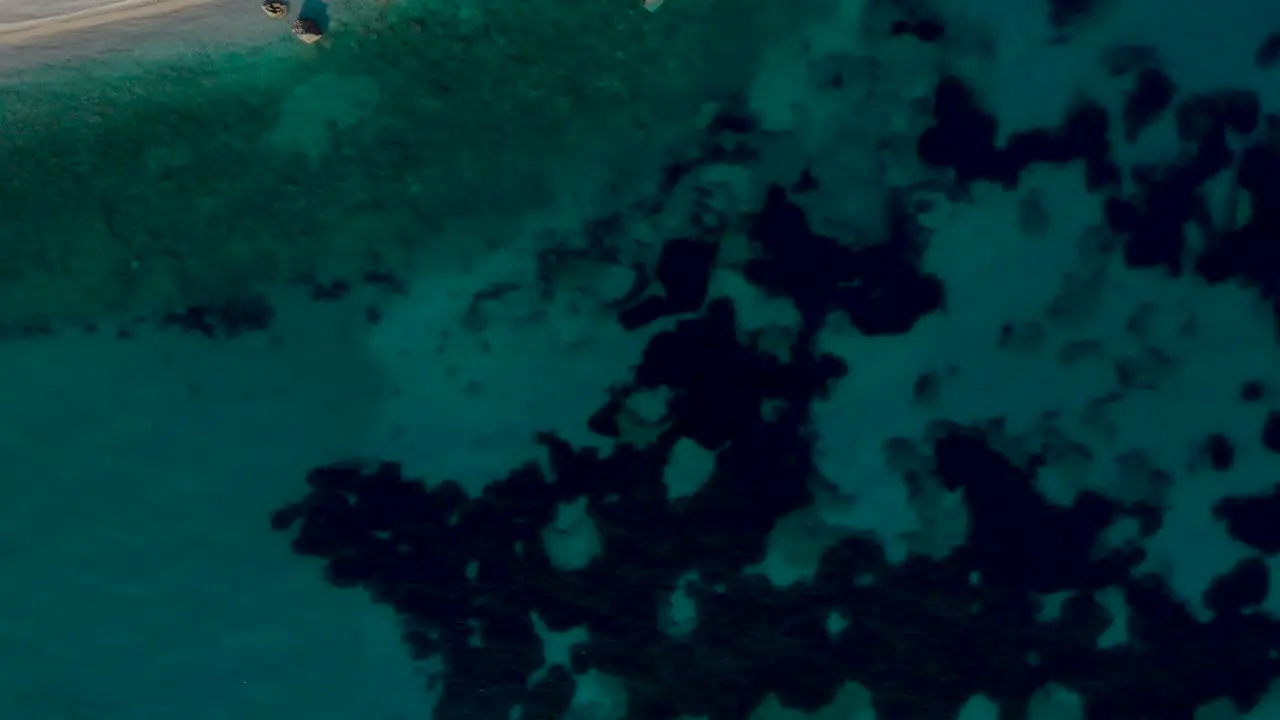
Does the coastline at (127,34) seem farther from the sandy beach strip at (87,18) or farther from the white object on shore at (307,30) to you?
the white object on shore at (307,30)

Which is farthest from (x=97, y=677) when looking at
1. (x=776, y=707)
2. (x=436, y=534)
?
(x=776, y=707)

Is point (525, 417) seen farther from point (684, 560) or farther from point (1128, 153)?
point (1128, 153)

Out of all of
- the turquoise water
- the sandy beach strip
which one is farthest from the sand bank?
the turquoise water

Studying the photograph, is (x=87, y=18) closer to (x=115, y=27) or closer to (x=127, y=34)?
(x=115, y=27)

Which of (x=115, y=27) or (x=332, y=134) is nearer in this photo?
(x=115, y=27)

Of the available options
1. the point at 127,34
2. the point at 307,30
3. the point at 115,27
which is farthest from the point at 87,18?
the point at 307,30

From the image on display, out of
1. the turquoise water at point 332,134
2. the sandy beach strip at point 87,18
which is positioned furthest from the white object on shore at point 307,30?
the sandy beach strip at point 87,18
